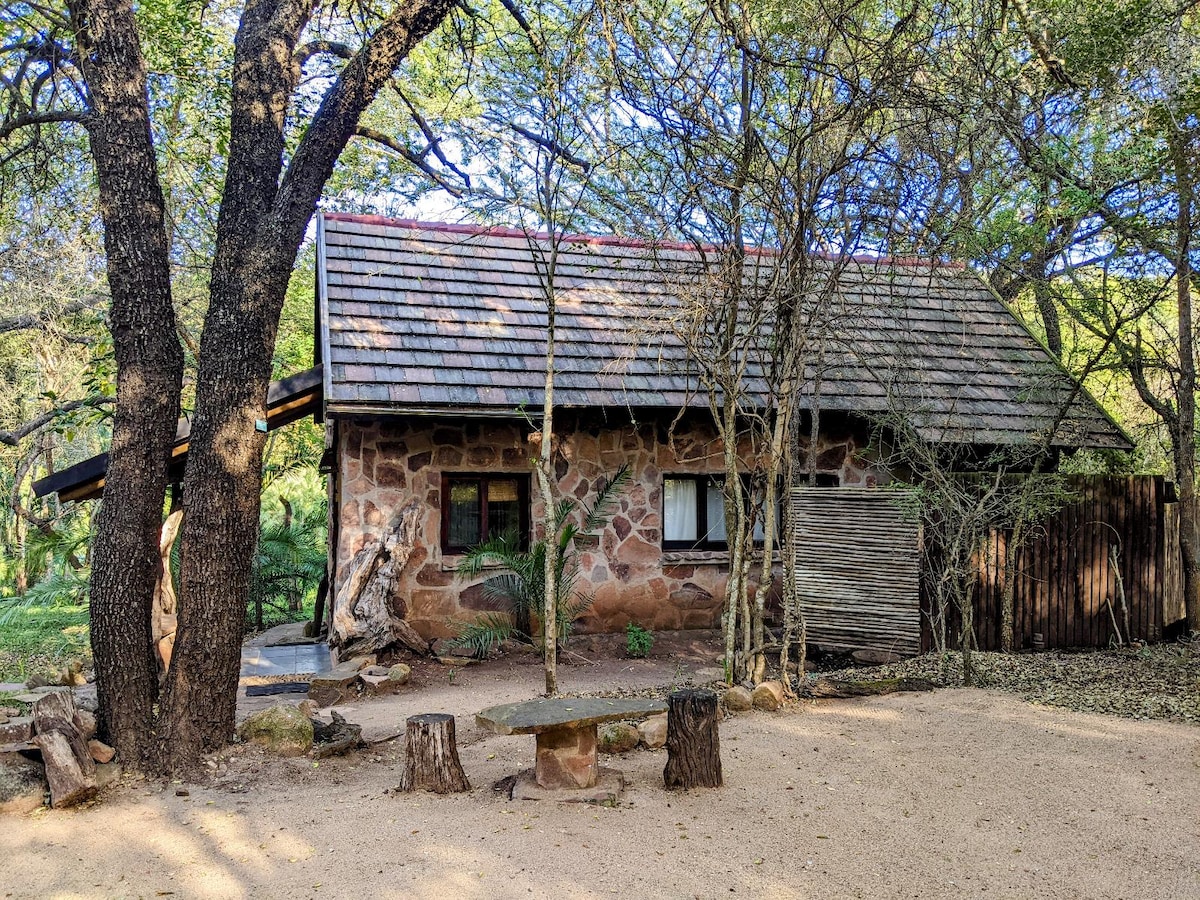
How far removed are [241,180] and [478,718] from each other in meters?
3.96

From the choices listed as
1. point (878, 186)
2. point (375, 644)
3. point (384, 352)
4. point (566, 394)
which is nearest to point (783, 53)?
point (878, 186)

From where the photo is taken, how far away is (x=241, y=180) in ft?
20.5

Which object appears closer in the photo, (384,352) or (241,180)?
(241,180)

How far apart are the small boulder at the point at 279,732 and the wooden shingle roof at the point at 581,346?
12.1 ft

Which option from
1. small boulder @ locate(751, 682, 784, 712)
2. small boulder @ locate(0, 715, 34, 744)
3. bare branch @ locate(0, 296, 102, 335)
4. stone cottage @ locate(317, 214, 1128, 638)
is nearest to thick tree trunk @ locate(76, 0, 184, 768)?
small boulder @ locate(0, 715, 34, 744)

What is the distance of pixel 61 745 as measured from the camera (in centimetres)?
531

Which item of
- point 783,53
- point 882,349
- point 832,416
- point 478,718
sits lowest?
point 478,718

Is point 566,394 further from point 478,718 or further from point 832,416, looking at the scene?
point 478,718

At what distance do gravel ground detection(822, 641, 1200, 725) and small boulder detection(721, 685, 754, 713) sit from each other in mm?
1637

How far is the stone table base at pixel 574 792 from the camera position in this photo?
518 centimetres

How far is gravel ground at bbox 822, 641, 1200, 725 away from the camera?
7.40m

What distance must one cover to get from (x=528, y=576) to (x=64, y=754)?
513 cm

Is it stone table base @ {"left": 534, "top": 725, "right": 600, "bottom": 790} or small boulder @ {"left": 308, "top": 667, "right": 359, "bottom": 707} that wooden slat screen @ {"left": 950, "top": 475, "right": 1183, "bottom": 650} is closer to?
stone table base @ {"left": 534, "top": 725, "right": 600, "bottom": 790}

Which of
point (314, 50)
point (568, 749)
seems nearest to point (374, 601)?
point (568, 749)
